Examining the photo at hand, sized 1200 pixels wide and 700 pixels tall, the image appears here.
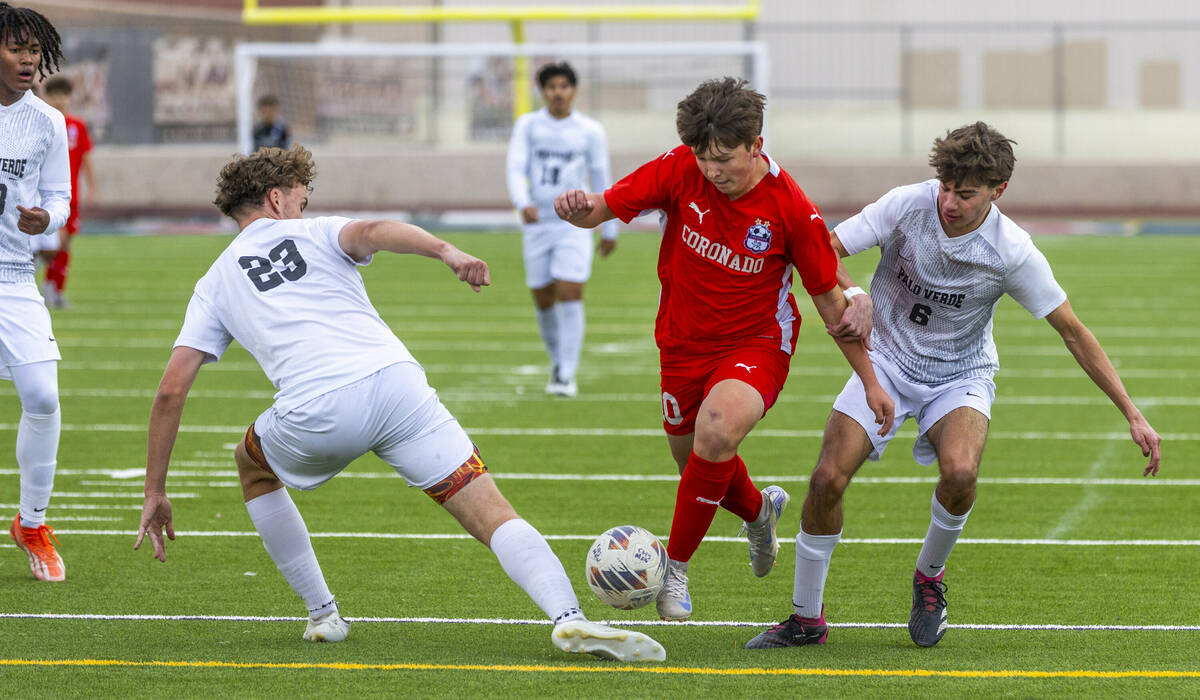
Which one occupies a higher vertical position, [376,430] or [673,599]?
[376,430]

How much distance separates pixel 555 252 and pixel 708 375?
5956 mm

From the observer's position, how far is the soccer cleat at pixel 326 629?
5.34 m

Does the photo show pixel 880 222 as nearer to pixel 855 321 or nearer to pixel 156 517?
pixel 855 321

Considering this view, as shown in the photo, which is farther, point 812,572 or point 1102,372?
point 812,572

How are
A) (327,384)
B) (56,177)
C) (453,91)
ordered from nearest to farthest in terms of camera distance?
(327,384) → (56,177) → (453,91)

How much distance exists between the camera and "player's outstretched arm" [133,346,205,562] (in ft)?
16.1

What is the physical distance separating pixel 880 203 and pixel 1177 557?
7.98 ft

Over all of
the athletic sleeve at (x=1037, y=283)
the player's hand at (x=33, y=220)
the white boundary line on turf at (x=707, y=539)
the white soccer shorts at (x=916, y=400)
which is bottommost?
the white boundary line on turf at (x=707, y=539)

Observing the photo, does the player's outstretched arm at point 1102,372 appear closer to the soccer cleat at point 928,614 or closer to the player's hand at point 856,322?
the player's hand at point 856,322

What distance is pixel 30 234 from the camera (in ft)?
20.6

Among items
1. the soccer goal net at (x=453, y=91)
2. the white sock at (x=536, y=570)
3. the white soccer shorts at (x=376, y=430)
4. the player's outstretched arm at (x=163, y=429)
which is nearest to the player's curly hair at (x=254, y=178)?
the player's outstretched arm at (x=163, y=429)

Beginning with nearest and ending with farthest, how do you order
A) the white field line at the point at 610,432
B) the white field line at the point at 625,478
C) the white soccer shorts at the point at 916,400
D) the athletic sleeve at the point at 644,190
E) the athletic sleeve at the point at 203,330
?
the athletic sleeve at the point at 203,330 → the white soccer shorts at the point at 916,400 → the athletic sleeve at the point at 644,190 → the white field line at the point at 625,478 → the white field line at the point at 610,432

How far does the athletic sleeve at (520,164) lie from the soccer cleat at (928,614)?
6322mm

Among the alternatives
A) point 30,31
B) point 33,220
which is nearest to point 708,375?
point 33,220
